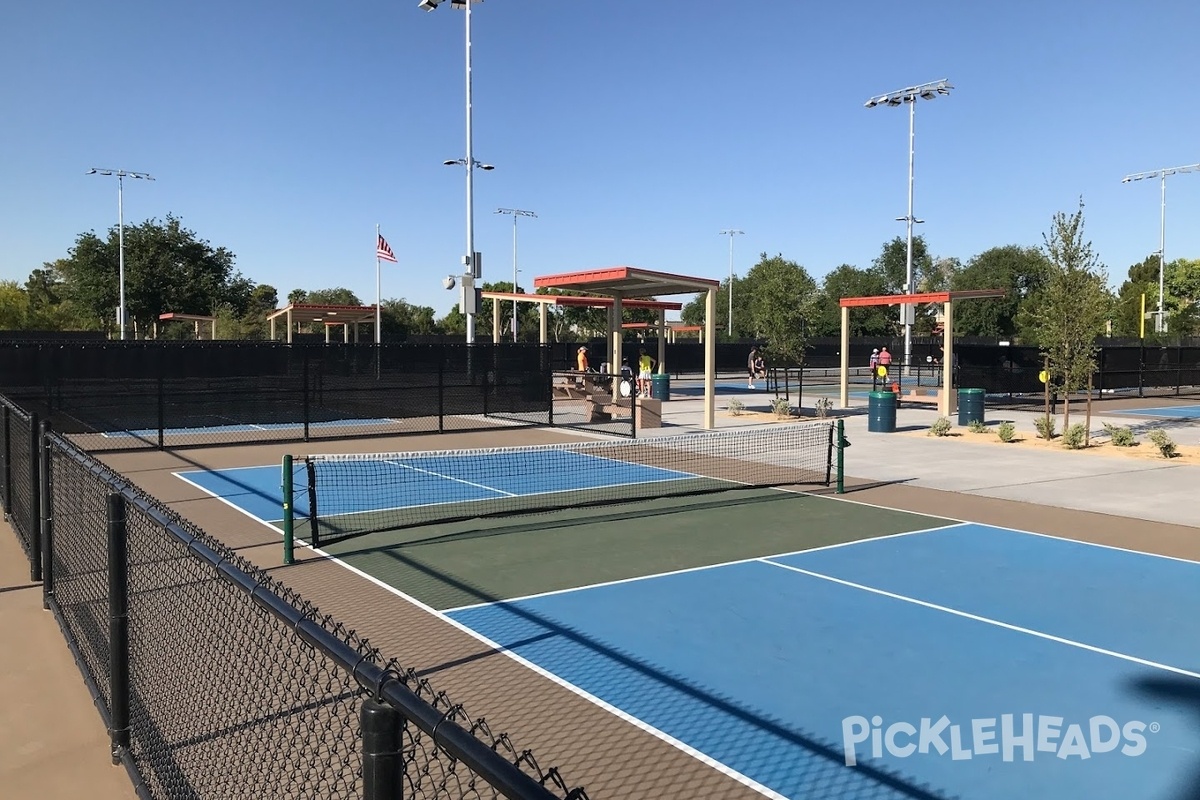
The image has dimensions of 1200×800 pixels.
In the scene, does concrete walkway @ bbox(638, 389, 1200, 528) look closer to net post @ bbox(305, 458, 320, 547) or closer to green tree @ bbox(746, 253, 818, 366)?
green tree @ bbox(746, 253, 818, 366)

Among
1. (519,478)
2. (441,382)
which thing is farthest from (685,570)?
(441,382)

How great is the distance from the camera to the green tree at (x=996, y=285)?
87875mm

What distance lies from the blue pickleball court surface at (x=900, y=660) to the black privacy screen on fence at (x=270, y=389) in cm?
1301

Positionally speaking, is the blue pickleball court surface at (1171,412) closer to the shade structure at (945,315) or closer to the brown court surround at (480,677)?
the shade structure at (945,315)

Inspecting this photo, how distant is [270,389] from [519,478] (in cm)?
997

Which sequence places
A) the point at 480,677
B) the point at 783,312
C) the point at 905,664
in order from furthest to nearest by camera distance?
the point at 783,312 → the point at 905,664 → the point at 480,677

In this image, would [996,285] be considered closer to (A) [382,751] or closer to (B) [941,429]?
(B) [941,429]

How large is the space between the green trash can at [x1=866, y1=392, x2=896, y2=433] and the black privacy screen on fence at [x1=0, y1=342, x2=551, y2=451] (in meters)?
8.34

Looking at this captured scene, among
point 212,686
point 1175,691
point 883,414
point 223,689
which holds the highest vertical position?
point 883,414

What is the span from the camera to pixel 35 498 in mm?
8109

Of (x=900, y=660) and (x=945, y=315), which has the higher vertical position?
(x=945, y=315)

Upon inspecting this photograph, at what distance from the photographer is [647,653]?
267 inches

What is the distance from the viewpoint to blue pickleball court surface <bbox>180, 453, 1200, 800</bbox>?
509 centimetres

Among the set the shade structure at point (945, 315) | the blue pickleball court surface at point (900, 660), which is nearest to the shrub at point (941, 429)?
the shade structure at point (945, 315)
